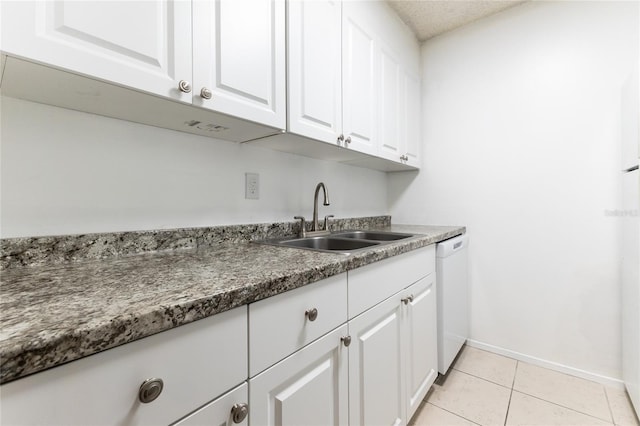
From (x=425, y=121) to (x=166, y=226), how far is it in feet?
6.59

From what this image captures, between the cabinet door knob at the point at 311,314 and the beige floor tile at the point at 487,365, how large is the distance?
5.00 feet

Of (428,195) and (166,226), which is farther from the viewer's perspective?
(428,195)

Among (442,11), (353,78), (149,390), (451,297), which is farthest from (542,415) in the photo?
(442,11)

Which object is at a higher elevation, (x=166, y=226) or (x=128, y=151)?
(x=128, y=151)

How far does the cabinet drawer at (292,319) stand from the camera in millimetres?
602

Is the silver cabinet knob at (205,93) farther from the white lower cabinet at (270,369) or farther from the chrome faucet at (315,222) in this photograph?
the chrome faucet at (315,222)

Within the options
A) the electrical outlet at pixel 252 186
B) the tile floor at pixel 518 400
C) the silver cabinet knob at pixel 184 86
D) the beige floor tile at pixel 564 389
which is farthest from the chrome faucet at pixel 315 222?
the beige floor tile at pixel 564 389

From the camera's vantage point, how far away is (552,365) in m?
1.74

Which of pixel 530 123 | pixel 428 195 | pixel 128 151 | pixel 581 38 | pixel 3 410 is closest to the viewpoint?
pixel 3 410

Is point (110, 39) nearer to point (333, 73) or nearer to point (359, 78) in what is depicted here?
point (333, 73)

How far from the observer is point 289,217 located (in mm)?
1531

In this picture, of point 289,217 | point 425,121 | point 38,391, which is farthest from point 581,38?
point 38,391

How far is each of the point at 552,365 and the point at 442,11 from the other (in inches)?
94.8

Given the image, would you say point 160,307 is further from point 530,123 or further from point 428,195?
point 530,123
